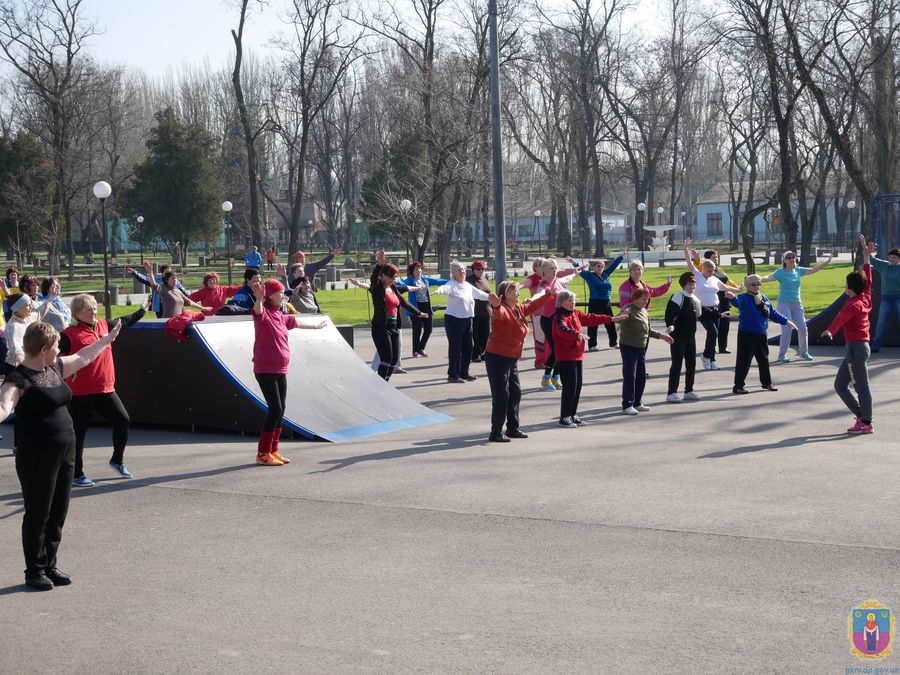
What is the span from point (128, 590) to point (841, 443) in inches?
288

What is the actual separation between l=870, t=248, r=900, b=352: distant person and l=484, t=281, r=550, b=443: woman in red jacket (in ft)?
31.2

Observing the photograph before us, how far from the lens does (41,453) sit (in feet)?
20.6

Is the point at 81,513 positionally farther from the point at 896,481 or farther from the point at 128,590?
the point at 896,481

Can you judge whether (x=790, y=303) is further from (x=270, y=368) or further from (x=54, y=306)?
(x=54, y=306)

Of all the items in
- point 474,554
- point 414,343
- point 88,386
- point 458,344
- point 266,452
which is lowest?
point 474,554

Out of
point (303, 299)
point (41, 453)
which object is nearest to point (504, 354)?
point (41, 453)

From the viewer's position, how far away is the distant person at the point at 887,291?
17953mm

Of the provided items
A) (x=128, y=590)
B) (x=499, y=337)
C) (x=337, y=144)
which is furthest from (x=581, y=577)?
(x=337, y=144)

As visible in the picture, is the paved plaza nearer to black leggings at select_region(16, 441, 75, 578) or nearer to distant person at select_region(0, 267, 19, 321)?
black leggings at select_region(16, 441, 75, 578)

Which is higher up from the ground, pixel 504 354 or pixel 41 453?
pixel 504 354

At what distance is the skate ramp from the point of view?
38.7ft

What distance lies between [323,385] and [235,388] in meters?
1.23

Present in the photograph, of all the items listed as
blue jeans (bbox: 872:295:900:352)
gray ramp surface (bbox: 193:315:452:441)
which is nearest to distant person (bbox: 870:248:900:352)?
blue jeans (bbox: 872:295:900:352)

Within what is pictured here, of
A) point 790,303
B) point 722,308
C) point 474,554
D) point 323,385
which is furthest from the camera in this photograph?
point 722,308
